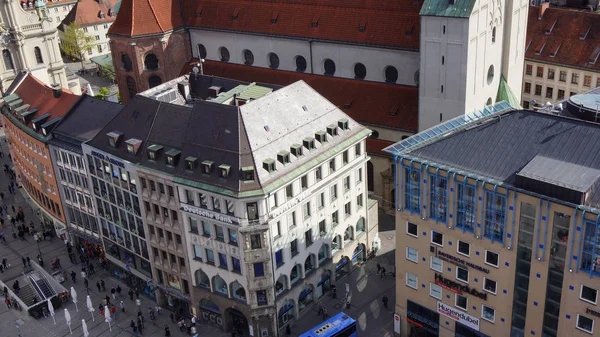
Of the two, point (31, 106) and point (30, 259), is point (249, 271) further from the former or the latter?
point (31, 106)

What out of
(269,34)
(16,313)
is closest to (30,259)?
(16,313)

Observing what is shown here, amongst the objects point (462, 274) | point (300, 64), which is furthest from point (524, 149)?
point (300, 64)

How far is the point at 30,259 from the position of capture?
87188 millimetres

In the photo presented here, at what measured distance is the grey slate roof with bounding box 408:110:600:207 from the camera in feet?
167

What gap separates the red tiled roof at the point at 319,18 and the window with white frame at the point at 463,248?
34.8 meters

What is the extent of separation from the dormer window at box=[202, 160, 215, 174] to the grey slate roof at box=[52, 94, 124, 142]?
1941cm

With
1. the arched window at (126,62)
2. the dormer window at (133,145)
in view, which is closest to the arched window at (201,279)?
the dormer window at (133,145)

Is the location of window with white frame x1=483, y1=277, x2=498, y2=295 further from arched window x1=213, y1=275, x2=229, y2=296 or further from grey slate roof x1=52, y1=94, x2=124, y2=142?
grey slate roof x1=52, y1=94, x2=124, y2=142

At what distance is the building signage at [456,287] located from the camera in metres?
57.9

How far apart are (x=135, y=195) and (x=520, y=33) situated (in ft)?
164

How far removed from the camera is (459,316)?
199ft

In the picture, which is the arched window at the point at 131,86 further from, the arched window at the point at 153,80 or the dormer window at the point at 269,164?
the dormer window at the point at 269,164

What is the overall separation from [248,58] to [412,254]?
49.8 meters

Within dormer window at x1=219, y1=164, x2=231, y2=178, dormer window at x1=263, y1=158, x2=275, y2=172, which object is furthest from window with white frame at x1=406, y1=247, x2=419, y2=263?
dormer window at x1=219, y1=164, x2=231, y2=178
